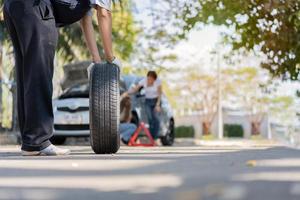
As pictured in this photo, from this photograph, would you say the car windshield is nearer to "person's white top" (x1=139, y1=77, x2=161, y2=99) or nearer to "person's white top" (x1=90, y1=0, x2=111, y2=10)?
"person's white top" (x1=139, y1=77, x2=161, y2=99)

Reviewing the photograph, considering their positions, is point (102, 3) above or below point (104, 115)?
above

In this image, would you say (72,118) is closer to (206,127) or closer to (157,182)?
(157,182)

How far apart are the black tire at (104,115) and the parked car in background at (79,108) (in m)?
7.70

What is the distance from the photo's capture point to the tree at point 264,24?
14305 millimetres

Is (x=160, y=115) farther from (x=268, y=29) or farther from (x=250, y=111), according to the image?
(x=250, y=111)

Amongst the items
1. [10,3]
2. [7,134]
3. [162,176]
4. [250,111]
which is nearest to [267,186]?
[162,176]

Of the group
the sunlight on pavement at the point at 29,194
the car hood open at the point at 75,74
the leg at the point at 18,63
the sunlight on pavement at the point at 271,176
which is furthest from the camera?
the car hood open at the point at 75,74

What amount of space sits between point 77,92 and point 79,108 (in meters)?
0.76

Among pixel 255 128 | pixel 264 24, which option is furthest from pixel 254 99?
pixel 264 24

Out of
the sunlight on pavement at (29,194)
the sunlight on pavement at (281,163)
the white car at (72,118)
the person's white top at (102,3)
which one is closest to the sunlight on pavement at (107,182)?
the sunlight on pavement at (29,194)

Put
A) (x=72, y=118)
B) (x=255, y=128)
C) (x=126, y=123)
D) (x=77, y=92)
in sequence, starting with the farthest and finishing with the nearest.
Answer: (x=255, y=128) → (x=77, y=92) → (x=126, y=123) → (x=72, y=118)

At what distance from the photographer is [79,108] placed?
13.5 m

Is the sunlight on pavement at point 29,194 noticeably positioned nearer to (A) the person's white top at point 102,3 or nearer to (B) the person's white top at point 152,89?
(A) the person's white top at point 102,3

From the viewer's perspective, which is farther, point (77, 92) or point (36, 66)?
point (77, 92)
